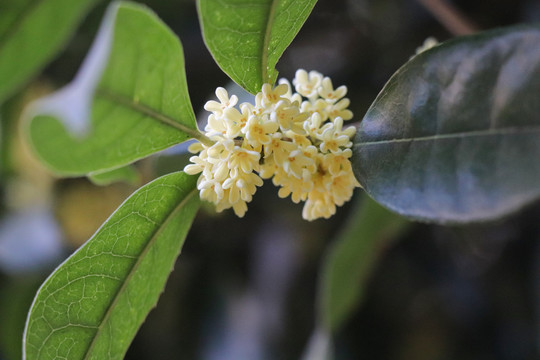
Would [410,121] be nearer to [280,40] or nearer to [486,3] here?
[280,40]

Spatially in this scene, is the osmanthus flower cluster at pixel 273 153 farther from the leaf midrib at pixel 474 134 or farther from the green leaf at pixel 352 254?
the green leaf at pixel 352 254

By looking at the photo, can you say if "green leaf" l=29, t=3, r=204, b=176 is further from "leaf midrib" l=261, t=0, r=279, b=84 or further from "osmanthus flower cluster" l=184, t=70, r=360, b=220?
"leaf midrib" l=261, t=0, r=279, b=84

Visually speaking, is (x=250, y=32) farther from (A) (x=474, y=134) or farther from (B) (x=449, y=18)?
(B) (x=449, y=18)

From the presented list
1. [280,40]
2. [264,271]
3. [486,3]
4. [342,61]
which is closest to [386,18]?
[342,61]

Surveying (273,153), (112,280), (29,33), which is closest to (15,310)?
(29,33)

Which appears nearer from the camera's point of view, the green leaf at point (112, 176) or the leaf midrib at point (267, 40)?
the leaf midrib at point (267, 40)

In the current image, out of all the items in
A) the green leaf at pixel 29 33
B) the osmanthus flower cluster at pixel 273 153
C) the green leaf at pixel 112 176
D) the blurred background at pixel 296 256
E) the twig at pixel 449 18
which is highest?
the green leaf at pixel 29 33

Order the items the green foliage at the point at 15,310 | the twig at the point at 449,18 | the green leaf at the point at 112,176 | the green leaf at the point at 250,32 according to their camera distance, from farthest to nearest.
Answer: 1. the green foliage at the point at 15,310
2. the twig at the point at 449,18
3. the green leaf at the point at 112,176
4. the green leaf at the point at 250,32

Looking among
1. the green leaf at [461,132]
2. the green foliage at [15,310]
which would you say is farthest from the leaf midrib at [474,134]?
the green foliage at [15,310]
